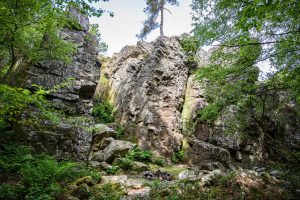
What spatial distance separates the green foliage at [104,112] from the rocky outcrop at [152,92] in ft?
1.72

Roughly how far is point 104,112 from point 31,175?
10.4 m

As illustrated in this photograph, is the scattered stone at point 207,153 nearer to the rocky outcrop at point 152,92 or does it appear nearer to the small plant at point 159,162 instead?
the rocky outcrop at point 152,92

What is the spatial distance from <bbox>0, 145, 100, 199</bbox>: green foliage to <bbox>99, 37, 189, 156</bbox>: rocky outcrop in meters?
6.74

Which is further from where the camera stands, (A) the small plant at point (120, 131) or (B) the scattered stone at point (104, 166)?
(A) the small plant at point (120, 131)

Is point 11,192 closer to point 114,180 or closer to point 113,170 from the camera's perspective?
point 114,180

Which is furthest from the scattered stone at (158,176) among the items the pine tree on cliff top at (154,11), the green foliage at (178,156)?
the pine tree on cliff top at (154,11)

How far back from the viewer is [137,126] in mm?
14016

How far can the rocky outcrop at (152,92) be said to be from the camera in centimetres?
1356

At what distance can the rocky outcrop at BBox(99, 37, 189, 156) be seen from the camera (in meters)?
13.6

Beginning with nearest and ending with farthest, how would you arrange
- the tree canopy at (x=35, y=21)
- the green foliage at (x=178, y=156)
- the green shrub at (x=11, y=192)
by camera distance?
the green shrub at (x=11, y=192)
the tree canopy at (x=35, y=21)
the green foliage at (x=178, y=156)

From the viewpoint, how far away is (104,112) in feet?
52.1

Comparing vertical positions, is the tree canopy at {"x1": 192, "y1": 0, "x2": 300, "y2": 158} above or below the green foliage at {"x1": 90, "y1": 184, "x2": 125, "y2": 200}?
above

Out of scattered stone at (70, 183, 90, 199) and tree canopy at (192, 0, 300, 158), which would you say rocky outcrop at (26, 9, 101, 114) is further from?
tree canopy at (192, 0, 300, 158)

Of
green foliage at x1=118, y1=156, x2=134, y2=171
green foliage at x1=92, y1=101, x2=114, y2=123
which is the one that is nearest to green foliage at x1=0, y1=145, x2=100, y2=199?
green foliage at x1=118, y1=156, x2=134, y2=171
